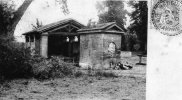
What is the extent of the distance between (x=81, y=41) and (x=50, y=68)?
8.38m

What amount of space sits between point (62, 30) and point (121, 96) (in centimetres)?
1359

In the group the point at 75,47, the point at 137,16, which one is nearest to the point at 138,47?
the point at 137,16

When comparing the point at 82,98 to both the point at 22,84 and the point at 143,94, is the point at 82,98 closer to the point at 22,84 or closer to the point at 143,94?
the point at 143,94

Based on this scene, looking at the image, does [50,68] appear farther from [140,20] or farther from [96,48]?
[140,20]

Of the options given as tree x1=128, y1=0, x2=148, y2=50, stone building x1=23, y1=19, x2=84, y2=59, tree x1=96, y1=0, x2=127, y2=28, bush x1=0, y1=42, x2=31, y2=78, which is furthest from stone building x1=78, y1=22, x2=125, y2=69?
tree x1=96, y1=0, x2=127, y2=28

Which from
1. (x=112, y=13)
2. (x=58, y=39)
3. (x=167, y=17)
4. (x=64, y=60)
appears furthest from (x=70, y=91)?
(x=112, y=13)

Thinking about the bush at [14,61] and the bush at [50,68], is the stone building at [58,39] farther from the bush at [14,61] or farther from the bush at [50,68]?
the bush at [14,61]

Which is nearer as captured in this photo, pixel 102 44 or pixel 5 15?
pixel 5 15

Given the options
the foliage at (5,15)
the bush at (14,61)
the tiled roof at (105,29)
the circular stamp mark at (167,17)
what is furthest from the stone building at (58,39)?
the circular stamp mark at (167,17)

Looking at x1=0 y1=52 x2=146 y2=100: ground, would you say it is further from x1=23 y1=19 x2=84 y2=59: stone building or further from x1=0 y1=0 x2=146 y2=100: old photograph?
x1=23 y1=19 x2=84 y2=59: stone building

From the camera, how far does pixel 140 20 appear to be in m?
37.3

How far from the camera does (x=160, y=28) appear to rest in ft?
12.8

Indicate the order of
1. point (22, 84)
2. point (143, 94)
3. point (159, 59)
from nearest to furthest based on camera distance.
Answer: point (159, 59) < point (143, 94) < point (22, 84)

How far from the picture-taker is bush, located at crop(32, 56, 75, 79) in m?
12.2
